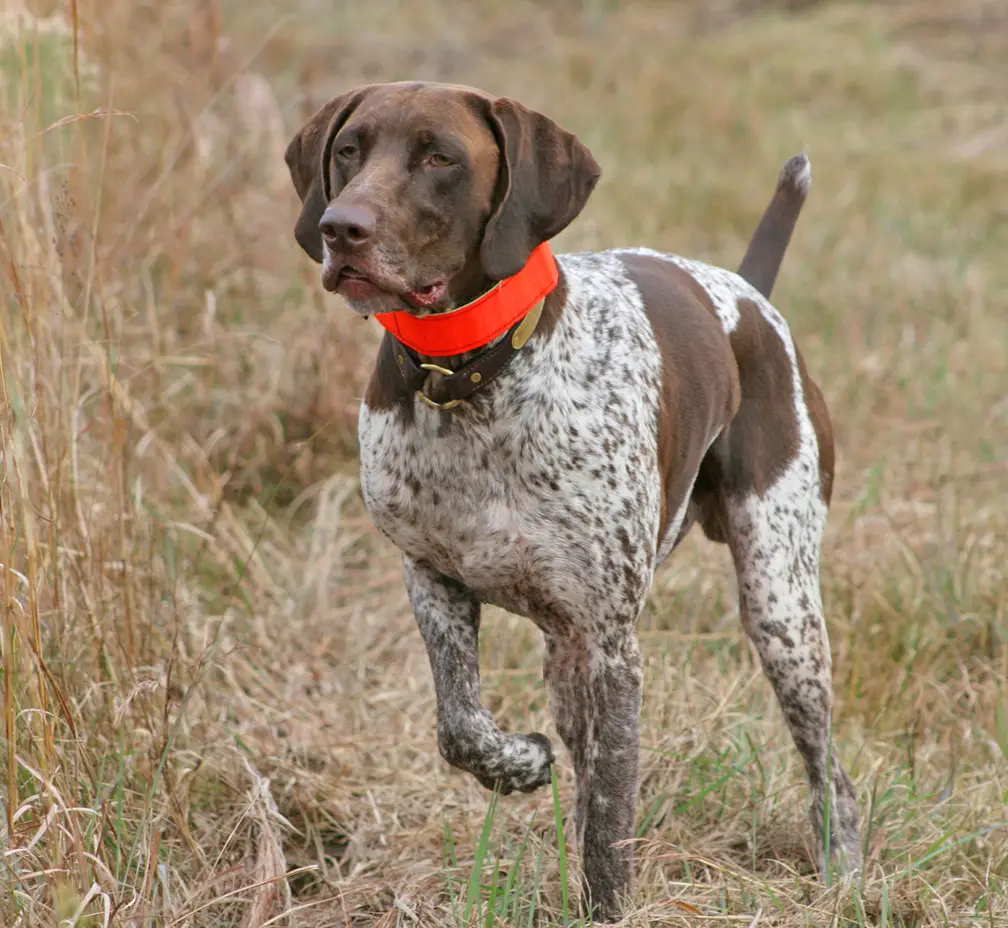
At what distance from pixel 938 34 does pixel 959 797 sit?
9.42m

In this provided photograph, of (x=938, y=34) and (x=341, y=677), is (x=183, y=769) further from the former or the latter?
(x=938, y=34)

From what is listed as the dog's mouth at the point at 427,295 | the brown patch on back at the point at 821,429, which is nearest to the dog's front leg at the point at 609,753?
the dog's mouth at the point at 427,295

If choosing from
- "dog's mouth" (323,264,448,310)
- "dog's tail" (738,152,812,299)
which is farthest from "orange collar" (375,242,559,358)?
"dog's tail" (738,152,812,299)

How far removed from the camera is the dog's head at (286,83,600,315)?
286cm

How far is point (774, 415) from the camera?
3.84 meters

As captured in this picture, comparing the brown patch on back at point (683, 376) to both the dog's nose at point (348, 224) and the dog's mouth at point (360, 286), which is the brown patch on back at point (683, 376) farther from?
the dog's nose at point (348, 224)

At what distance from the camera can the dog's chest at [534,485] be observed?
3.16 meters

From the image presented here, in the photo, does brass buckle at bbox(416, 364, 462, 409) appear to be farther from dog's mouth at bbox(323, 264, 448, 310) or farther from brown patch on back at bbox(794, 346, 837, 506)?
brown patch on back at bbox(794, 346, 837, 506)

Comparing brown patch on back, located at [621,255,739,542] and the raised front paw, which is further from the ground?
brown patch on back, located at [621,255,739,542]

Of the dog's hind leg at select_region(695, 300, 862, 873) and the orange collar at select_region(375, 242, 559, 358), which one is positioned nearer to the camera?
the orange collar at select_region(375, 242, 559, 358)

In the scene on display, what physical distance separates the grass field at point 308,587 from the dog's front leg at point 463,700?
194 mm

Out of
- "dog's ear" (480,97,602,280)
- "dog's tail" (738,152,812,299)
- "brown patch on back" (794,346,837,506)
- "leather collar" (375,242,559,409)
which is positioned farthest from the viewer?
"dog's tail" (738,152,812,299)

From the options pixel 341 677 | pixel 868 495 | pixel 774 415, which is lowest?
pixel 341 677

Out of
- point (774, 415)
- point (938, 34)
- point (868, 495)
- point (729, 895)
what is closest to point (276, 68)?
point (938, 34)
